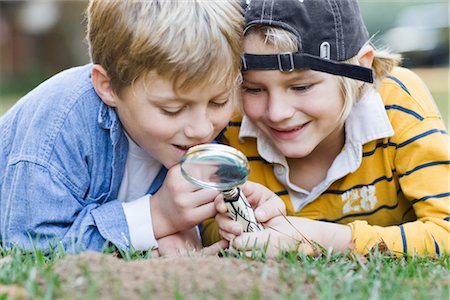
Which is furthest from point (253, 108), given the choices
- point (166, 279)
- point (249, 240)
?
point (166, 279)

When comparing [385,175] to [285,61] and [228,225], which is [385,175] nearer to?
[285,61]

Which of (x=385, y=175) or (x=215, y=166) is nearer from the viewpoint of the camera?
(x=215, y=166)

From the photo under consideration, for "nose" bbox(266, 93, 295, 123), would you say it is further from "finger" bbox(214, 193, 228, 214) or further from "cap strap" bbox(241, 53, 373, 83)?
"finger" bbox(214, 193, 228, 214)

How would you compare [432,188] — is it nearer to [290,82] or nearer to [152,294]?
[290,82]

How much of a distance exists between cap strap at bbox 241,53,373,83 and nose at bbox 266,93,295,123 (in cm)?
13

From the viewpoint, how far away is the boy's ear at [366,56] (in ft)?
11.9

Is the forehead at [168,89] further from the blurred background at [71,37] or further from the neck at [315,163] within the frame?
the blurred background at [71,37]

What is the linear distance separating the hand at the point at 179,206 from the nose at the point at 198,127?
0.86 ft

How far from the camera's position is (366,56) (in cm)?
366

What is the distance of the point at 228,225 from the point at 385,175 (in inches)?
40.1

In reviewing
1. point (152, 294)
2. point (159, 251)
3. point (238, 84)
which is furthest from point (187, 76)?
point (152, 294)

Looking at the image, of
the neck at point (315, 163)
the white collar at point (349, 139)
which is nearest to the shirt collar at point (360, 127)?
the white collar at point (349, 139)

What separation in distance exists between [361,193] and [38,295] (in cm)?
208

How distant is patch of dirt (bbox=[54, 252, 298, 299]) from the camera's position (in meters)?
2.24
